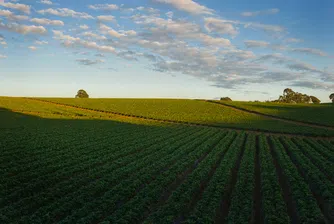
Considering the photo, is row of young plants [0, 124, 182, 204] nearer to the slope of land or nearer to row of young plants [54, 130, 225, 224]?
row of young plants [54, 130, 225, 224]

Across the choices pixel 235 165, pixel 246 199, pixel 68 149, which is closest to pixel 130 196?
pixel 246 199

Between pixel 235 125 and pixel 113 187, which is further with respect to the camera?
pixel 235 125

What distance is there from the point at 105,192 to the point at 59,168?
6.40m

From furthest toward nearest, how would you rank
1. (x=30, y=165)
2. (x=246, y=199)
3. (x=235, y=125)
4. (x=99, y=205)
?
(x=235, y=125) < (x=30, y=165) < (x=246, y=199) < (x=99, y=205)

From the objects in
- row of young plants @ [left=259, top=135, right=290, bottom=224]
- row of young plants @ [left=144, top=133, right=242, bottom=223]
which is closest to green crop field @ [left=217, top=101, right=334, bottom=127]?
row of young plants @ [left=259, top=135, right=290, bottom=224]

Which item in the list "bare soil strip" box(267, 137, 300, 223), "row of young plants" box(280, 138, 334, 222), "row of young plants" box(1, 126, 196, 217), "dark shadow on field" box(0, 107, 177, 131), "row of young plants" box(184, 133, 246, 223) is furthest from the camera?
"dark shadow on field" box(0, 107, 177, 131)

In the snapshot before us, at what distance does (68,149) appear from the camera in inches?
1004

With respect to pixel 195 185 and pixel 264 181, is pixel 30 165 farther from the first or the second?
pixel 264 181

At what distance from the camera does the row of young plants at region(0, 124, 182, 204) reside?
15.5 metres

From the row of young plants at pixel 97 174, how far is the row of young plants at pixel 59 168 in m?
0.81

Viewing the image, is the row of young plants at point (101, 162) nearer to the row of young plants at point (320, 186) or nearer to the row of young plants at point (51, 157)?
the row of young plants at point (51, 157)

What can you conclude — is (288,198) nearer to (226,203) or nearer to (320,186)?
(320,186)

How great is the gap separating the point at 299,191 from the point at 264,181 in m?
2.31

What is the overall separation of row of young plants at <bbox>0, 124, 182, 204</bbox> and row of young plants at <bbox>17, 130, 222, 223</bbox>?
2.57 m
